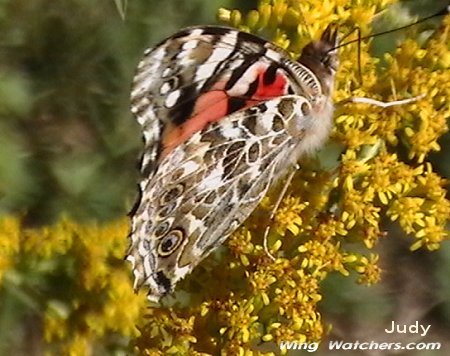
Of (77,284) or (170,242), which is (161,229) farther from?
(77,284)

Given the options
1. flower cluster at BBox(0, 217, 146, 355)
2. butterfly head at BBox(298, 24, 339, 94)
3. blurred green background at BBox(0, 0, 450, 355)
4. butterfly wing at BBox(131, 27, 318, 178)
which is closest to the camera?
butterfly wing at BBox(131, 27, 318, 178)

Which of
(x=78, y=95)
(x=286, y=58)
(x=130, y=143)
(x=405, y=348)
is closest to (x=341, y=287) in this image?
(x=405, y=348)

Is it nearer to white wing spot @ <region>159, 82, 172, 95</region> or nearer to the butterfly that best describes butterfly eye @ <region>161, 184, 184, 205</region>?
the butterfly

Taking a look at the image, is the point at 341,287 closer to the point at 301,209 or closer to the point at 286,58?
the point at 301,209

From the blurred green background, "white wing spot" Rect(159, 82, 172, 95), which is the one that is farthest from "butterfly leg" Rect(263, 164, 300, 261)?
the blurred green background

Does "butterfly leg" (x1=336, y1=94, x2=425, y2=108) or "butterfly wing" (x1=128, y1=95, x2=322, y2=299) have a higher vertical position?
"butterfly leg" (x1=336, y1=94, x2=425, y2=108)

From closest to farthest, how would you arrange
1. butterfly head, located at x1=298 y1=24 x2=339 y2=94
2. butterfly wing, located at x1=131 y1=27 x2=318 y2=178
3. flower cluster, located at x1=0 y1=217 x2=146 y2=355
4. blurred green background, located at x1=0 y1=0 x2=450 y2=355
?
butterfly wing, located at x1=131 y1=27 x2=318 y2=178, butterfly head, located at x1=298 y1=24 x2=339 y2=94, flower cluster, located at x1=0 y1=217 x2=146 y2=355, blurred green background, located at x1=0 y1=0 x2=450 y2=355

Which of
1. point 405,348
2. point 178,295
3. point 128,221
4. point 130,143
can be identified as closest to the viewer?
point 178,295
